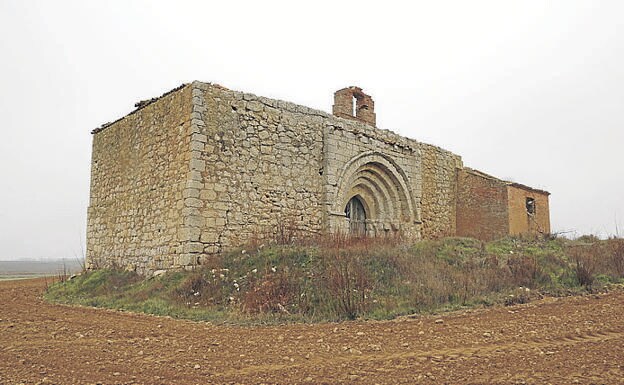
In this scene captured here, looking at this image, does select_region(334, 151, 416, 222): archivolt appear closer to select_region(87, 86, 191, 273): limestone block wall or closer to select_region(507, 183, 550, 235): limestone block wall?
select_region(507, 183, 550, 235): limestone block wall

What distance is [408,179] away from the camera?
50.0ft

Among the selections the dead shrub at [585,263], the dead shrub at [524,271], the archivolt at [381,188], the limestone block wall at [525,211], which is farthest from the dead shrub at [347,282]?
the limestone block wall at [525,211]

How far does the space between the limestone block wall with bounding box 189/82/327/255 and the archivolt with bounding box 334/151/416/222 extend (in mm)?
1699

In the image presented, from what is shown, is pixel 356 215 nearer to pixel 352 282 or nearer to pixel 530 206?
pixel 530 206

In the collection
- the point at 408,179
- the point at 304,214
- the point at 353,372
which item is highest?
the point at 408,179

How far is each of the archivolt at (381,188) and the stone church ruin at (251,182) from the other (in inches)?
1.3

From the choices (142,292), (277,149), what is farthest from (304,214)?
(142,292)

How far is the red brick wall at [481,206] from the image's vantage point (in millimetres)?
16031

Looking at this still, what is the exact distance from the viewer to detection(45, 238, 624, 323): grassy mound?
7203 millimetres

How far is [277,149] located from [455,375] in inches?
337

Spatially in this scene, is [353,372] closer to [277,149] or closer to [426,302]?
[426,302]

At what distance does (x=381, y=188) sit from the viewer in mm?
14781

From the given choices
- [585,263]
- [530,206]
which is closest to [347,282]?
[585,263]

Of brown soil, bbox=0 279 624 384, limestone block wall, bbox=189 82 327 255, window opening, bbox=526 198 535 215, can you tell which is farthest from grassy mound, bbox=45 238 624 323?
window opening, bbox=526 198 535 215
